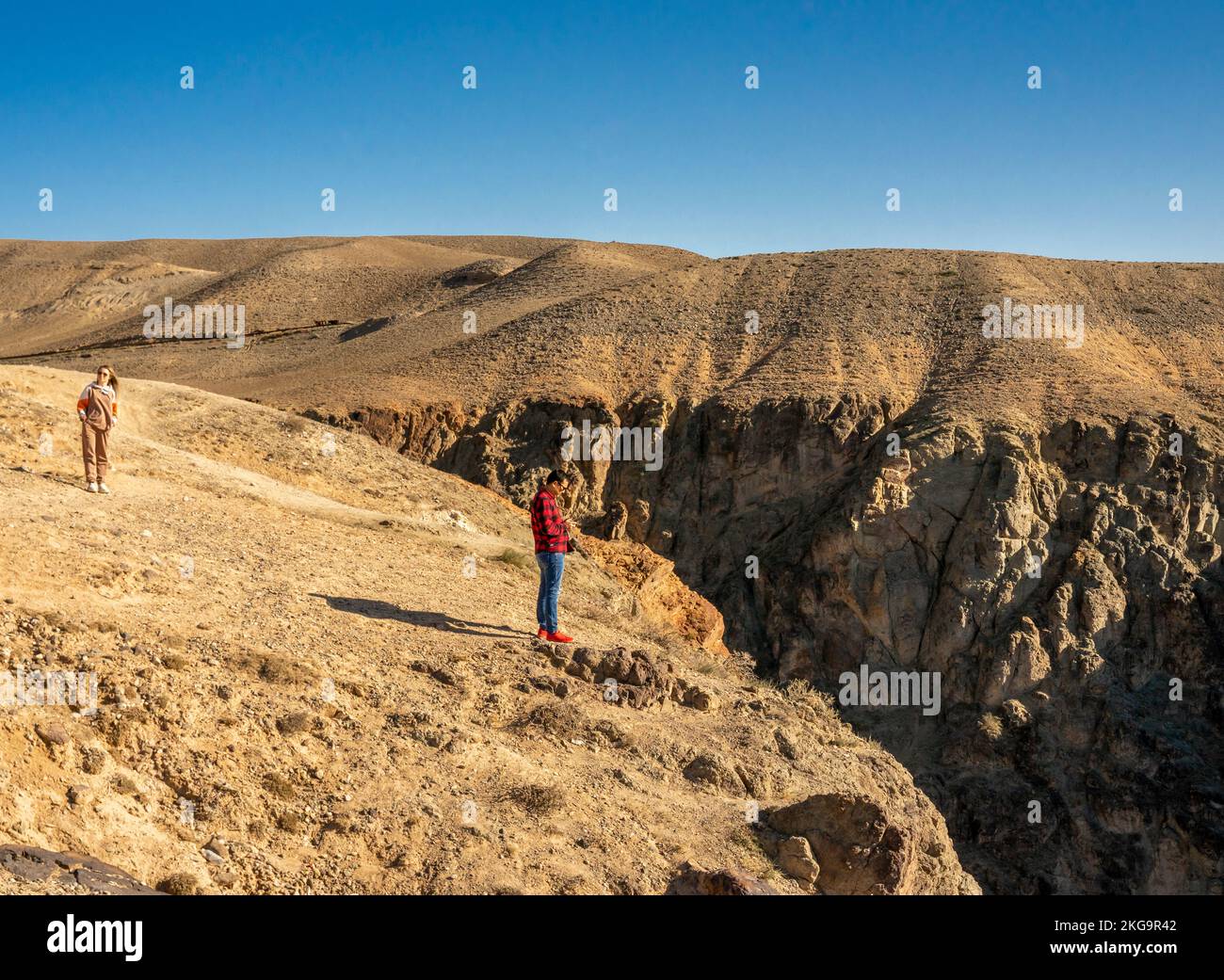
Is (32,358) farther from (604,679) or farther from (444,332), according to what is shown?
(604,679)

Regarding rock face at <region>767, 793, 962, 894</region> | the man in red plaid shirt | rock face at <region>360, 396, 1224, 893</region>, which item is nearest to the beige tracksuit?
the man in red plaid shirt

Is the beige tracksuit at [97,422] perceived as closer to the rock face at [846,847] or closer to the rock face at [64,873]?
the rock face at [64,873]

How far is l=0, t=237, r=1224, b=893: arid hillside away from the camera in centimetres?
2300

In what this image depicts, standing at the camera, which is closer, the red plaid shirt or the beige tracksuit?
the red plaid shirt

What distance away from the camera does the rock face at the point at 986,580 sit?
72.9 ft

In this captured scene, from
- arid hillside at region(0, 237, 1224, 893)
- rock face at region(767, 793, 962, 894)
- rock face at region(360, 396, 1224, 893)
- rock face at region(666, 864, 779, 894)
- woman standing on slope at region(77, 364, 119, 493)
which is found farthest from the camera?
arid hillside at region(0, 237, 1224, 893)

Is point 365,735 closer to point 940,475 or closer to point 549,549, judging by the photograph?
point 549,549

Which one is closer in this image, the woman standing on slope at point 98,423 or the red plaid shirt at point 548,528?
the red plaid shirt at point 548,528

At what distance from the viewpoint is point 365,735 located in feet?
23.9

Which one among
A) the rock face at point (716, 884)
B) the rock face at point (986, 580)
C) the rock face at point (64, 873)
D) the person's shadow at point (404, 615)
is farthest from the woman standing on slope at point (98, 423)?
the rock face at point (986, 580)

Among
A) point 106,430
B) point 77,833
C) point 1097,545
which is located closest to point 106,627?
point 77,833

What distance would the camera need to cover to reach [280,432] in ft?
58.6

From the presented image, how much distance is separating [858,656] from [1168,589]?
7.04 m

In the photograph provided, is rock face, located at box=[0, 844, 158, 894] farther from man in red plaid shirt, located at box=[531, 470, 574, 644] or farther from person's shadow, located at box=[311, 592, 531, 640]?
man in red plaid shirt, located at box=[531, 470, 574, 644]
